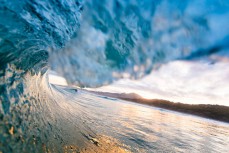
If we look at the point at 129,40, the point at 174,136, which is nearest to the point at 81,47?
the point at 129,40

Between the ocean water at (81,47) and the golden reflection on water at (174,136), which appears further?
the golden reflection on water at (174,136)

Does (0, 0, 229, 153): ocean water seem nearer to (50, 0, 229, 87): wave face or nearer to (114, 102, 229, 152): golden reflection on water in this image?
(50, 0, 229, 87): wave face

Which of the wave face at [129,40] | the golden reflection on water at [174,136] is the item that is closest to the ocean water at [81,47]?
the wave face at [129,40]

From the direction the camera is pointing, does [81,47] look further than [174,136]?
No

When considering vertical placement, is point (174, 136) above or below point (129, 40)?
below

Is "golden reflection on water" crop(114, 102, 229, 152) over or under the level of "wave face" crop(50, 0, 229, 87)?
under

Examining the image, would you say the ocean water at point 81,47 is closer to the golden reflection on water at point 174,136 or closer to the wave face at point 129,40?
the wave face at point 129,40

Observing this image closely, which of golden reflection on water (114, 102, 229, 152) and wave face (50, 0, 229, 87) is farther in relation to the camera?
golden reflection on water (114, 102, 229, 152)

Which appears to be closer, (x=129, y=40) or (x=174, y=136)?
(x=129, y=40)

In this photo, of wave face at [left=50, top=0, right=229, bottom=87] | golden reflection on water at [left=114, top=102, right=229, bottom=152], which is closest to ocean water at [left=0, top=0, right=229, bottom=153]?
wave face at [left=50, top=0, right=229, bottom=87]

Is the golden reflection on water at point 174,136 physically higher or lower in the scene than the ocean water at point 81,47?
lower

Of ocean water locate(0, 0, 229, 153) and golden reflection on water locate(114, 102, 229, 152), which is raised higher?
ocean water locate(0, 0, 229, 153)

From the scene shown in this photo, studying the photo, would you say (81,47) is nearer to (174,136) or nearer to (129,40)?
(129,40)

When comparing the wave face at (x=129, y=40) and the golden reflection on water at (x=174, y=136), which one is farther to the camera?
the golden reflection on water at (x=174, y=136)
